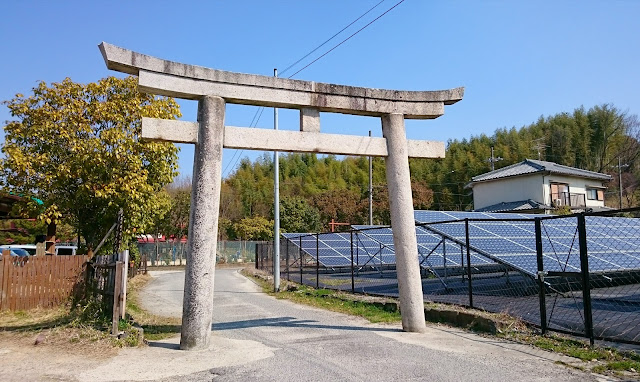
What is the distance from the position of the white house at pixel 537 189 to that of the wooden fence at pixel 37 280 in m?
32.6

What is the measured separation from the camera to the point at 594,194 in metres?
42.2

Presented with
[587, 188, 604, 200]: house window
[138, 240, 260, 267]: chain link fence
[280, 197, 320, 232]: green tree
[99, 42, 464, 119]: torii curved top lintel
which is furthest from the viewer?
[280, 197, 320, 232]: green tree

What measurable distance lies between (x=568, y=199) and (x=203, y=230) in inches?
1494

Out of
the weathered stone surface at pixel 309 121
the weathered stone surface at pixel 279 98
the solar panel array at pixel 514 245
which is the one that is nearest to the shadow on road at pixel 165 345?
the weathered stone surface at pixel 279 98

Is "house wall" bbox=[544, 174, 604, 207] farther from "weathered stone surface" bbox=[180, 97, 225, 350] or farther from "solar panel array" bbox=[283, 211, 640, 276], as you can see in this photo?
"weathered stone surface" bbox=[180, 97, 225, 350]

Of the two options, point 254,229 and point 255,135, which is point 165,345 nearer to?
point 255,135

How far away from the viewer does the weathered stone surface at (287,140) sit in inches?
302

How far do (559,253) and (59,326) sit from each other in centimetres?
1193

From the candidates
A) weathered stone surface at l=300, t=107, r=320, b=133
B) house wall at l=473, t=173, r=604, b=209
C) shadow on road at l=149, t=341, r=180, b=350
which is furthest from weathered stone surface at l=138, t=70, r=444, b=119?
house wall at l=473, t=173, r=604, b=209

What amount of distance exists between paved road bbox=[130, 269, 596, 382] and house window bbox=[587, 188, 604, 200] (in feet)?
127

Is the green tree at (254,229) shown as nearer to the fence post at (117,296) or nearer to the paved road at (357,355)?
the paved road at (357,355)

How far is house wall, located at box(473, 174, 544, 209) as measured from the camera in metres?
38.1

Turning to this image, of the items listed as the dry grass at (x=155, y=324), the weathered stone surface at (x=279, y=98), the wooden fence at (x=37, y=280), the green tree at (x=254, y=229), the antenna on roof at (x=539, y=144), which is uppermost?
the antenna on roof at (x=539, y=144)

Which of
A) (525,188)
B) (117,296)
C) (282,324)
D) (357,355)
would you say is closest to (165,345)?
(117,296)
